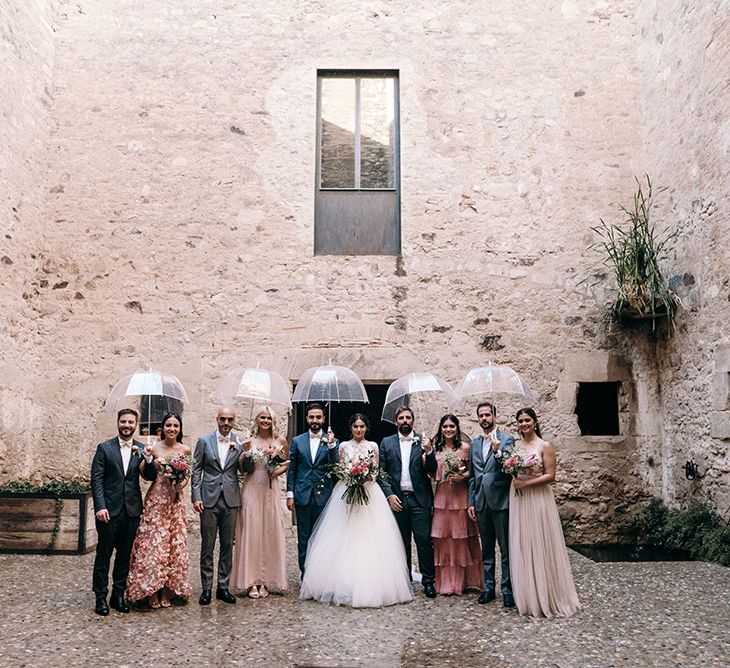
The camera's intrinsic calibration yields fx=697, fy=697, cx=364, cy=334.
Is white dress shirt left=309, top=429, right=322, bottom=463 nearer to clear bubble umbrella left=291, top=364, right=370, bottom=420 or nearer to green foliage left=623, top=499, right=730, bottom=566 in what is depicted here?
clear bubble umbrella left=291, top=364, right=370, bottom=420

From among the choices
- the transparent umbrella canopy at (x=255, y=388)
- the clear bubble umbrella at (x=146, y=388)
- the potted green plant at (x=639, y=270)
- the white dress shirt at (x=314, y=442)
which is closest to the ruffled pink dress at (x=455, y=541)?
the white dress shirt at (x=314, y=442)

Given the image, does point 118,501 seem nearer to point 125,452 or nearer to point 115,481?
point 115,481

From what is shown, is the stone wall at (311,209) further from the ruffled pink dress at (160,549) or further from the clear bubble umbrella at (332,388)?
the ruffled pink dress at (160,549)

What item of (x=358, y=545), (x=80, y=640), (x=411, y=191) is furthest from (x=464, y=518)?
(x=411, y=191)

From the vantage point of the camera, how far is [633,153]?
8.41 m

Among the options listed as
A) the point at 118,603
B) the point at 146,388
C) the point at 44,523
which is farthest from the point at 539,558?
the point at 44,523

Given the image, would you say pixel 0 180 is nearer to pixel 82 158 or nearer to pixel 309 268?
pixel 82 158

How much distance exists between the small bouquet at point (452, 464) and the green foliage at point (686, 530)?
9.50 ft

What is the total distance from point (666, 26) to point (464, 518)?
6136 millimetres

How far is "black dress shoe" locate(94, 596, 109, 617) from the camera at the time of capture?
469cm

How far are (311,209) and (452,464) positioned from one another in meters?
4.11

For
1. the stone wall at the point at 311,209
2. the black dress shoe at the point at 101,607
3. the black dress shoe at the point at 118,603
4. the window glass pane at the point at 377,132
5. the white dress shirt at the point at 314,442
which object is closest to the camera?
the black dress shoe at the point at 101,607

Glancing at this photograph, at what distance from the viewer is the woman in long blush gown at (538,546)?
4738 millimetres

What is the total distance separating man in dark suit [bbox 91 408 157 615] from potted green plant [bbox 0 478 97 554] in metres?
2.06
